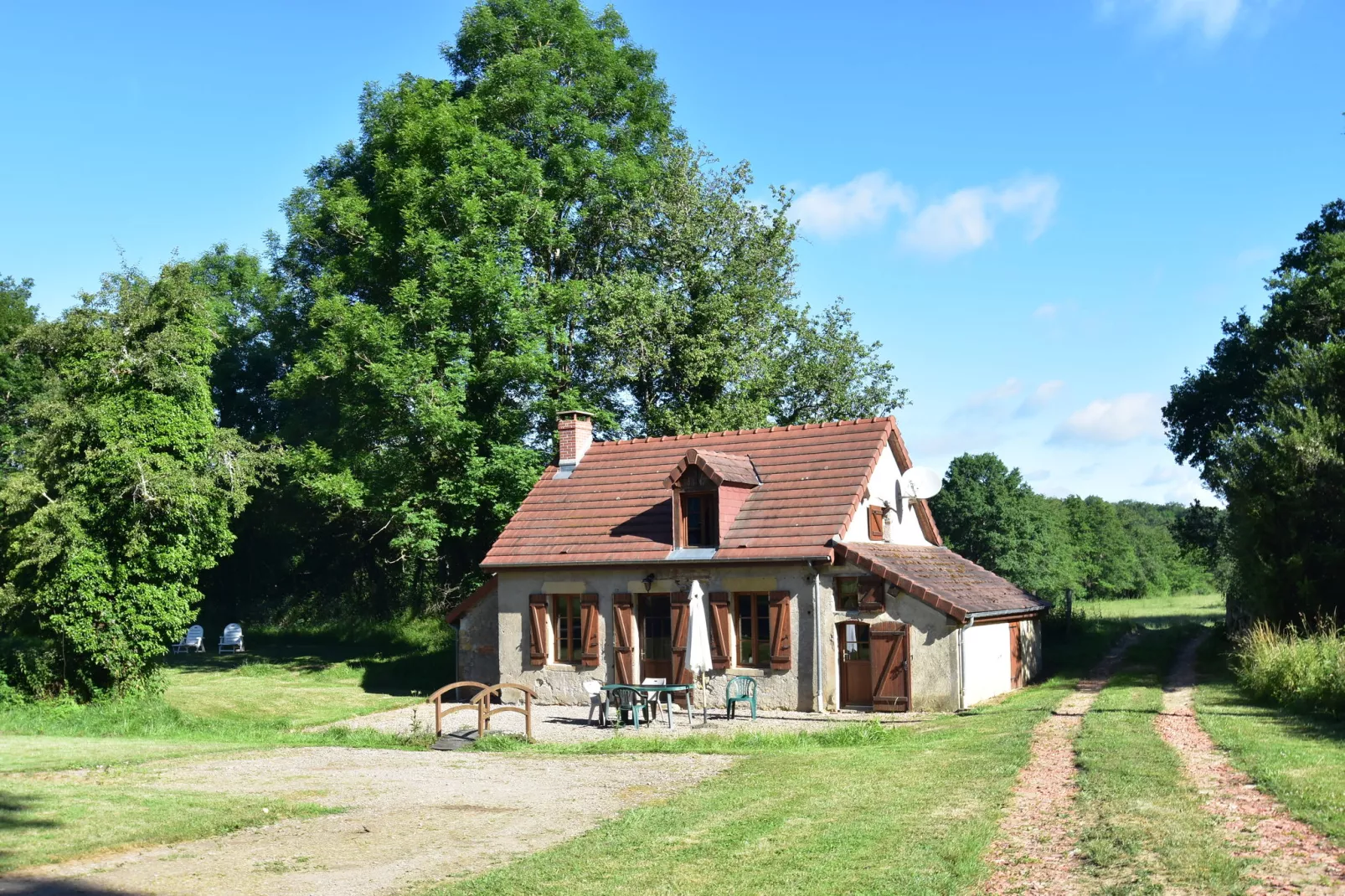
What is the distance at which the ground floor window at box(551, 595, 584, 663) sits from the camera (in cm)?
2562

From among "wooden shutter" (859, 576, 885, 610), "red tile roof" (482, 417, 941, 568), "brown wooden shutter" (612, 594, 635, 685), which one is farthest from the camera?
"brown wooden shutter" (612, 594, 635, 685)

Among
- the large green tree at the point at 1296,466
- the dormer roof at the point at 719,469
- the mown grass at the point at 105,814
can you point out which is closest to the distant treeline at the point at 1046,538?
the large green tree at the point at 1296,466

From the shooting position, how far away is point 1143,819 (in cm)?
981

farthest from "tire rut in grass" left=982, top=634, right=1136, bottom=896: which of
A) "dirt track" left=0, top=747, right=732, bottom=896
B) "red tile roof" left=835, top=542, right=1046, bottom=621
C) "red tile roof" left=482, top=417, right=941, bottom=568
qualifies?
"red tile roof" left=482, top=417, right=941, bottom=568

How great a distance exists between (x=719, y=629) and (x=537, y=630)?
14.5ft

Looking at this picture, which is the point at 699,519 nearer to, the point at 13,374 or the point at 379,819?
the point at 379,819

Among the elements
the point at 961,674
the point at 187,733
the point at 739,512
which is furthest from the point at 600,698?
the point at 187,733

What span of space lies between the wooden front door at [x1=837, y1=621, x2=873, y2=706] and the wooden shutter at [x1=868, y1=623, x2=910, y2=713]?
0.35m

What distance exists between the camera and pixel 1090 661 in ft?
97.7

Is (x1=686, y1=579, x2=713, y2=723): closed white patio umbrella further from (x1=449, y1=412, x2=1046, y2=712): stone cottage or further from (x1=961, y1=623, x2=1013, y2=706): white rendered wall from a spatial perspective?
(x1=961, y1=623, x2=1013, y2=706): white rendered wall

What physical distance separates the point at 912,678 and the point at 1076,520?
67.6m

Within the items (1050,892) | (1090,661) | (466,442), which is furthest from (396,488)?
(1050,892)

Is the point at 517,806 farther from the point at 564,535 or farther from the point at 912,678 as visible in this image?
the point at 564,535

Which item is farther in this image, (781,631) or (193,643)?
(193,643)
